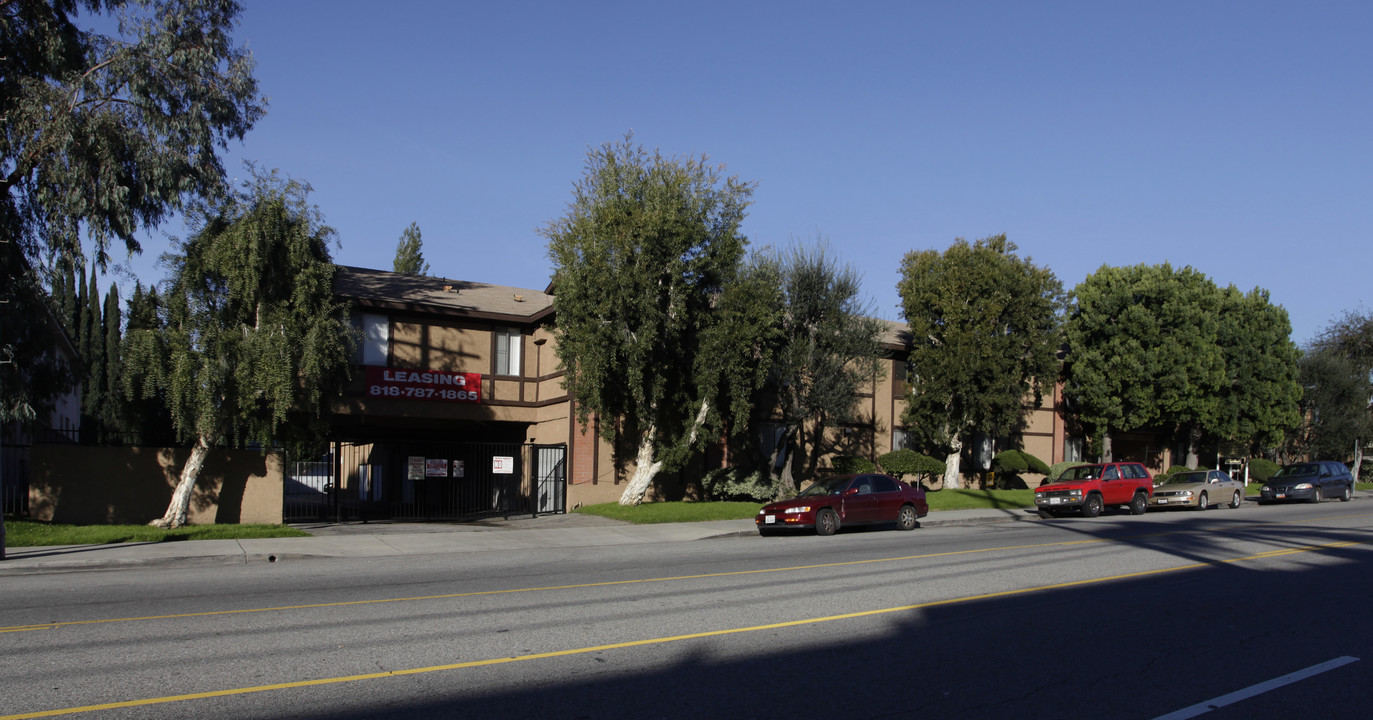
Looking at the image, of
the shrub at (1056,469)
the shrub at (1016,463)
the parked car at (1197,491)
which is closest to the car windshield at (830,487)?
the parked car at (1197,491)

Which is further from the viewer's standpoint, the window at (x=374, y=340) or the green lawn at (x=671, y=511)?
the window at (x=374, y=340)

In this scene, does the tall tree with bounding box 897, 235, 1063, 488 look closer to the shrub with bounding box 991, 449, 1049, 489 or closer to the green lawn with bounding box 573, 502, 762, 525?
the shrub with bounding box 991, 449, 1049, 489

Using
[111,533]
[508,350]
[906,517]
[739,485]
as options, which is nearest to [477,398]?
[508,350]

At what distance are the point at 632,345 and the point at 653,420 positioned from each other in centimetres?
279

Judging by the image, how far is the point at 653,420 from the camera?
983 inches

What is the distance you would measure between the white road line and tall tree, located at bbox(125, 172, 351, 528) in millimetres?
17690

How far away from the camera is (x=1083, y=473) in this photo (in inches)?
1056

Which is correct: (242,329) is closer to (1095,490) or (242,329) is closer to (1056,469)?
(1095,490)

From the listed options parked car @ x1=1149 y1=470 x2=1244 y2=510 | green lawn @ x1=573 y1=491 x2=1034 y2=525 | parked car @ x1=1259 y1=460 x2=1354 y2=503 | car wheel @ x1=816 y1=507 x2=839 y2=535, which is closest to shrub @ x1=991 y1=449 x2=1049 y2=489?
parked car @ x1=1149 y1=470 x2=1244 y2=510

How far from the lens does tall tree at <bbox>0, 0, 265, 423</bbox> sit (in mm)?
18719

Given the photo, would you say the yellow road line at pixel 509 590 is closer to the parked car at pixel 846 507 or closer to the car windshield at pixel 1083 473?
the parked car at pixel 846 507

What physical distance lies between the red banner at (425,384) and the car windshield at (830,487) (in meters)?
11.3

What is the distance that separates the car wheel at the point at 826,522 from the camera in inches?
800

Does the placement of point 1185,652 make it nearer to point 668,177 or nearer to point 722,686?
point 722,686
